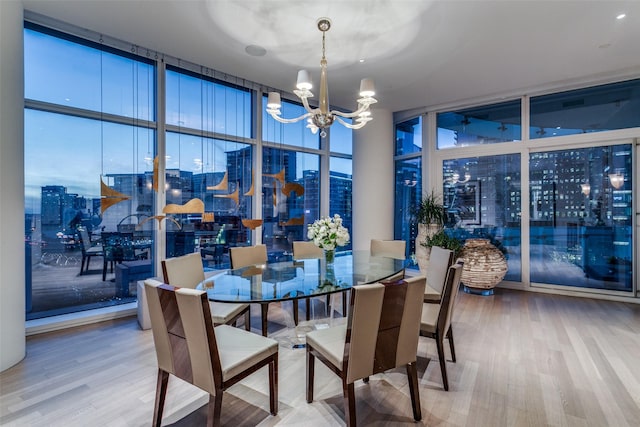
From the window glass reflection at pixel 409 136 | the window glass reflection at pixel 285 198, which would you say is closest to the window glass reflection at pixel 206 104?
the window glass reflection at pixel 285 198

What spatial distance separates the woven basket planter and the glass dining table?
1850mm

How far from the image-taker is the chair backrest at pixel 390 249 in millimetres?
4090

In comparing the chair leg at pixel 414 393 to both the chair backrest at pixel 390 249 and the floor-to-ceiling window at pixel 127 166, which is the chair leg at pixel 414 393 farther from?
the floor-to-ceiling window at pixel 127 166

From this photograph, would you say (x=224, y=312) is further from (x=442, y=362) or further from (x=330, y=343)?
(x=442, y=362)

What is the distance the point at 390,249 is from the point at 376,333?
2.55m

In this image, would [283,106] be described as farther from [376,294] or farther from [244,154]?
[376,294]

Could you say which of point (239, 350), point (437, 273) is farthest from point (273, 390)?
point (437, 273)

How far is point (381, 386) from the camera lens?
2279 mm

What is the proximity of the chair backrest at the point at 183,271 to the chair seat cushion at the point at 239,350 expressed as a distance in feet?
2.10

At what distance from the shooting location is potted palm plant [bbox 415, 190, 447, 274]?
534 cm

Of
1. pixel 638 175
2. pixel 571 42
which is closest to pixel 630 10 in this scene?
pixel 571 42

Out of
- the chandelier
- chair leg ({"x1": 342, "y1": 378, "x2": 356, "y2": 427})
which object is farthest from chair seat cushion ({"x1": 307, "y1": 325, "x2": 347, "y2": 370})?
the chandelier

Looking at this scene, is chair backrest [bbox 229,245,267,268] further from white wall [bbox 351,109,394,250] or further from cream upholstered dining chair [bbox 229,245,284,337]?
white wall [bbox 351,109,394,250]

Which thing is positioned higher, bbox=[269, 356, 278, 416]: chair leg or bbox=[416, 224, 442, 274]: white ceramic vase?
bbox=[416, 224, 442, 274]: white ceramic vase
